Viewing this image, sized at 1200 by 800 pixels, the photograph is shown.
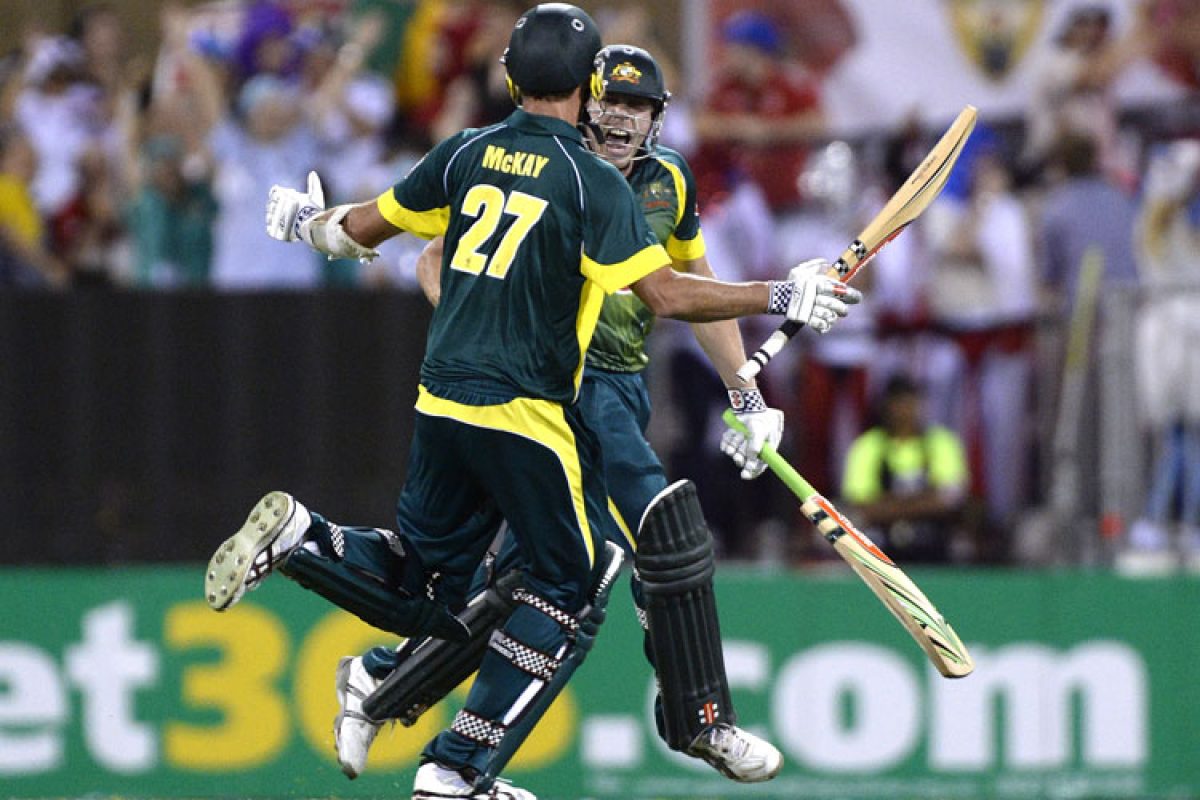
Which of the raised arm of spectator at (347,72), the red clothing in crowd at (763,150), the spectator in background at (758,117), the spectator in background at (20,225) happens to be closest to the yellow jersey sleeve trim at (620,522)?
the red clothing in crowd at (763,150)

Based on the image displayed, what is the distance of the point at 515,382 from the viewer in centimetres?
693

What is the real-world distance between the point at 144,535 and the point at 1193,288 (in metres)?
5.48

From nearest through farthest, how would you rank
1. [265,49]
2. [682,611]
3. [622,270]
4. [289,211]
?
[622,270] < [682,611] < [289,211] < [265,49]

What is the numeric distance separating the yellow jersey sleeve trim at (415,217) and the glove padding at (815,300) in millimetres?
1138

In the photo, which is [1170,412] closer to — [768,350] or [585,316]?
[768,350]

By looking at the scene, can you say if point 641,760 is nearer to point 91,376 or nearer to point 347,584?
point 91,376

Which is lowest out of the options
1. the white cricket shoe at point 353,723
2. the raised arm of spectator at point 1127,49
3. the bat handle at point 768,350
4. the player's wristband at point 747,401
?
the white cricket shoe at point 353,723

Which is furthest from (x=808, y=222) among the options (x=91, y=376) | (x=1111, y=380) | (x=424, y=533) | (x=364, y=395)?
(x=424, y=533)

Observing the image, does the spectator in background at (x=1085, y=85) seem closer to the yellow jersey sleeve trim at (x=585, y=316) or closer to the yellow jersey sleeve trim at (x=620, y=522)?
the yellow jersey sleeve trim at (x=620, y=522)

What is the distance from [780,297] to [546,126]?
2.98ft

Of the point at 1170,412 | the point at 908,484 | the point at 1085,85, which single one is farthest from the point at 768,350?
the point at 1085,85

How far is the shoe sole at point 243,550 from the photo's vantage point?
22.6ft

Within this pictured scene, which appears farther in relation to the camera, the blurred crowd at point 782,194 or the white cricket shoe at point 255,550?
the blurred crowd at point 782,194

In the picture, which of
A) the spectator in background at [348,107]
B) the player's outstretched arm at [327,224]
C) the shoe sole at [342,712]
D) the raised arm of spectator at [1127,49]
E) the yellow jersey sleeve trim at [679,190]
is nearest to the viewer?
the player's outstretched arm at [327,224]
